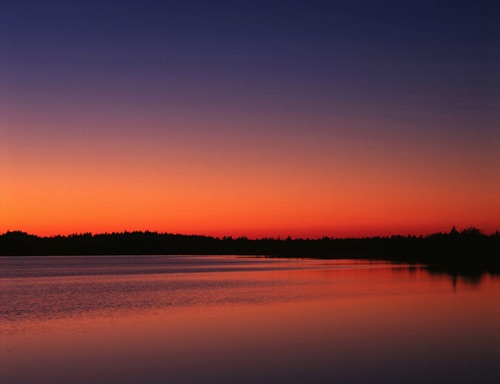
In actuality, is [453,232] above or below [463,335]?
above

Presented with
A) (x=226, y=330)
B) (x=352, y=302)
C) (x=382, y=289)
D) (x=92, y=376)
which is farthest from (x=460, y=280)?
(x=92, y=376)

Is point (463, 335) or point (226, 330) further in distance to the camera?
point (226, 330)

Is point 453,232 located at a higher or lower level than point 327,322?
higher

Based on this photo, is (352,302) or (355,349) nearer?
(355,349)

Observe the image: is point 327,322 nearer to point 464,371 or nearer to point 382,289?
point 464,371

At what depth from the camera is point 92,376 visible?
55.3ft

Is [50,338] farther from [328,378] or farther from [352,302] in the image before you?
[352,302]

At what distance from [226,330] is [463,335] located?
9.52 metres

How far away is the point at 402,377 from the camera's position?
16234 mm

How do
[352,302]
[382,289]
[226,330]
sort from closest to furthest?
[226,330] < [352,302] < [382,289]

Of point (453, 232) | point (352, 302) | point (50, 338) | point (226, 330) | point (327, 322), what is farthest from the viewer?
point (453, 232)

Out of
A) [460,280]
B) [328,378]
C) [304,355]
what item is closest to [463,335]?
[304,355]

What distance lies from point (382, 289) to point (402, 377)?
30.0 meters

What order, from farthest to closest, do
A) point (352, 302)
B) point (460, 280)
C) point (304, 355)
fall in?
point (460, 280) → point (352, 302) → point (304, 355)
